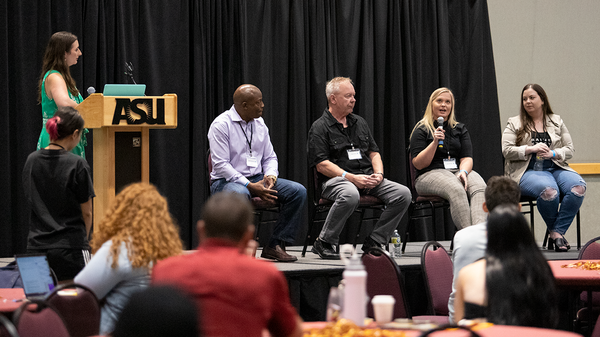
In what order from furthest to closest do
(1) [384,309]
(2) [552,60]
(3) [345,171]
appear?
(2) [552,60]
(3) [345,171]
(1) [384,309]

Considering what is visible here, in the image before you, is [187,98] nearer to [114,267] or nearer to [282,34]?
[282,34]

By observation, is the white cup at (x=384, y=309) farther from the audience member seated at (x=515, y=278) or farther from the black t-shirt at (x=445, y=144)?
the black t-shirt at (x=445, y=144)

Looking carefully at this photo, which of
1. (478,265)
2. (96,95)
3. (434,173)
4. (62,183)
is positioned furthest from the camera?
(434,173)

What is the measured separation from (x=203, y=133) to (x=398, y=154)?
2044 mm

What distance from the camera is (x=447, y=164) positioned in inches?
202

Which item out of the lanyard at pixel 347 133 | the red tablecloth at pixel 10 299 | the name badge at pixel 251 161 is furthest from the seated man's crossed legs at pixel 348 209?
the red tablecloth at pixel 10 299

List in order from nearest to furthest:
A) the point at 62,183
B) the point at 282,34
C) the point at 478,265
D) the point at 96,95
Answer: the point at 478,265 < the point at 62,183 < the point at 96,95 < the point at 282,34

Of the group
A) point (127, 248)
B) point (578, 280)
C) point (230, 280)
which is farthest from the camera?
point (578, 280)

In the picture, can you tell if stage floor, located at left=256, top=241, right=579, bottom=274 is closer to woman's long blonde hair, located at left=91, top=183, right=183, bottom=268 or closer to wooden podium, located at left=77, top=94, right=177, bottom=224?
wooden podium, located at left=77, top=94, right=177, bottom=224

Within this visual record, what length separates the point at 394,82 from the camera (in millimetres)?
6703

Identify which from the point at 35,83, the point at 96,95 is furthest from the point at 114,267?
the point at 35,83

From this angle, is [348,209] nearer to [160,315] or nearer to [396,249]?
[396,249]

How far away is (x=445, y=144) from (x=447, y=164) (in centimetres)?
19

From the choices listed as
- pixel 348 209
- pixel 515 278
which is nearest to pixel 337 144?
pixel 348 209
